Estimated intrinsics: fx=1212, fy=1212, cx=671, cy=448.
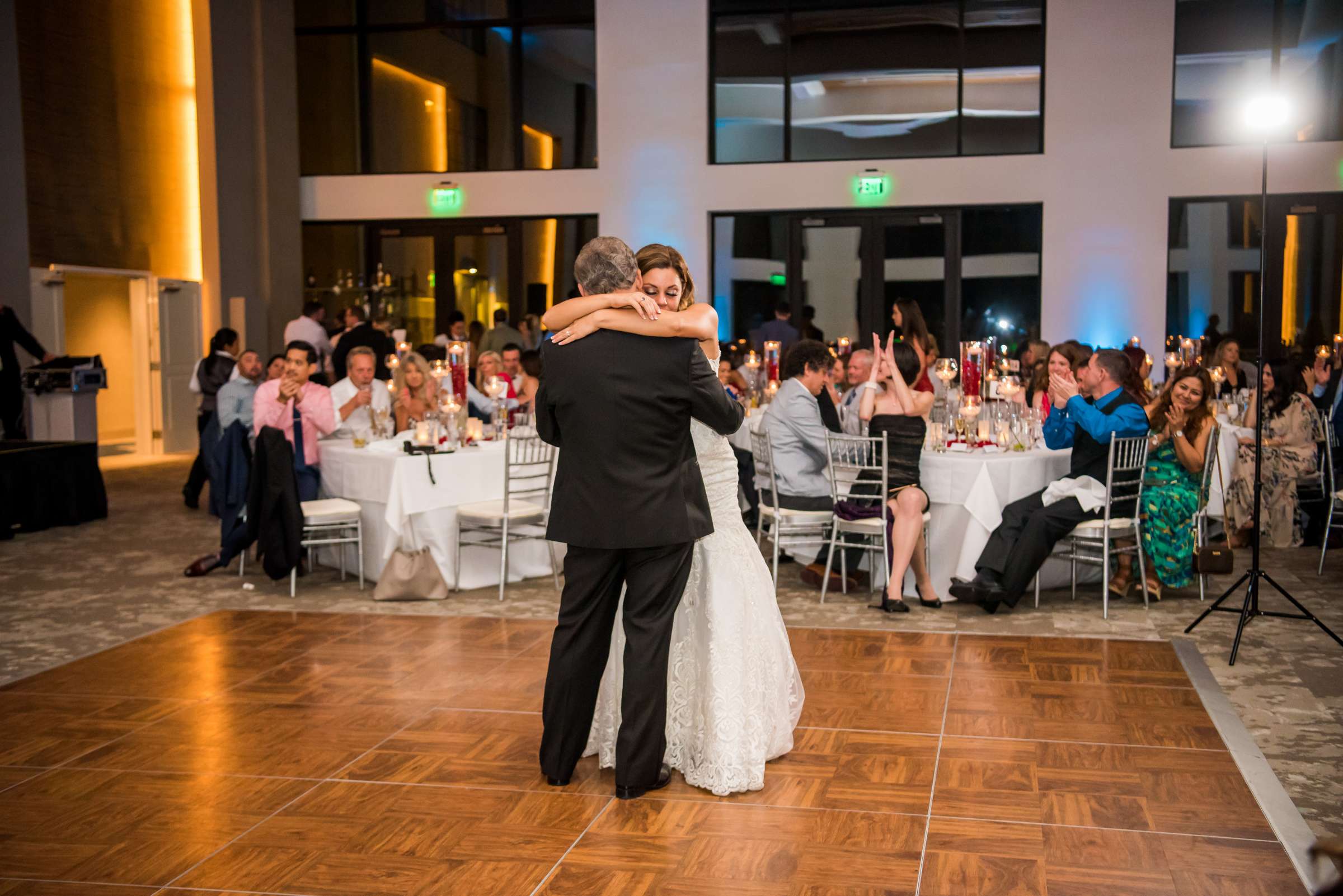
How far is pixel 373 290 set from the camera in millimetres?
14344

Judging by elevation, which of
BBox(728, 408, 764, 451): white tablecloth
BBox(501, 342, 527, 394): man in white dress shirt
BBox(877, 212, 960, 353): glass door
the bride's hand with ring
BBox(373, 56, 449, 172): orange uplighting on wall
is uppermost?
BBox(373, 56, 449, 172): orange uplighting on wall

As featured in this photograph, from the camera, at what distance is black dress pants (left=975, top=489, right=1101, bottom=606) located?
584cm

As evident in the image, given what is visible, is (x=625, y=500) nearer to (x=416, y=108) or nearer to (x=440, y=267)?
(x=440, y=267)

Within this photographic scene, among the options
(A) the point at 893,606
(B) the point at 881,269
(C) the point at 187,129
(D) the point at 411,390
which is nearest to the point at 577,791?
(A) the point at 893,606

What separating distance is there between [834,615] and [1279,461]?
347 cm

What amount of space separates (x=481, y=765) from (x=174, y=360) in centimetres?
1144

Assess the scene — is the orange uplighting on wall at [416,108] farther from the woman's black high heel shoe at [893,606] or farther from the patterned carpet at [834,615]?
the woman's black high heel shoe at [893,606]

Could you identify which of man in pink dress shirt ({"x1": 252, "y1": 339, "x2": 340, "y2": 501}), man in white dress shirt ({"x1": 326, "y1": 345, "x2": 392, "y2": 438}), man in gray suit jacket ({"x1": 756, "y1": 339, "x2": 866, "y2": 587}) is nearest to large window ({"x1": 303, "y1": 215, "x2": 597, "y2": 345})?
man in white dress shirt ({"x1": 326, "y1": 345, "x2": 392, "y2": 438})

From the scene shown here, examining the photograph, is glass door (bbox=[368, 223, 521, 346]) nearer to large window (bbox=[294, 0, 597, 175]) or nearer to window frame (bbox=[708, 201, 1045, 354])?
large window (bbox=[294, 0, 597, 175])

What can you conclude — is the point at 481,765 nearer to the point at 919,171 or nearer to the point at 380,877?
the point at 380,877

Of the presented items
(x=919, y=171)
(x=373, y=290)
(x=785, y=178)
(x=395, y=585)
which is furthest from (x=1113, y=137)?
(x=395, y=585)

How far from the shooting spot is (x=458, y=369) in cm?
729

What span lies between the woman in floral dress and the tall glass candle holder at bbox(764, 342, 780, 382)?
330 cm

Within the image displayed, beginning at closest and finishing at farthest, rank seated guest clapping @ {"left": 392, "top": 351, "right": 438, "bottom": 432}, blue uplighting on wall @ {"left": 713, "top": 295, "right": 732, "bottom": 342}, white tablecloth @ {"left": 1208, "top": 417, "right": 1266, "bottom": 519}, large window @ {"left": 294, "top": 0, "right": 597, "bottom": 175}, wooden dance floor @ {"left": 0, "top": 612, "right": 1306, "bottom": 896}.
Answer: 1. wooden dance floor @ {"left": 0, "top": 612, "right": 1306, "bottom": 896}
2. seated guest clapping @ {"left": 392, "top": 351, "right": 438, "bottom": 432}
3. white tablecloth @ {"left": 1208, "top": 417, "right": 1266, "bottom": 519}
4. blue uplighting on wall @ {"left": 713, "top": 295, "right": 732, "bottom": 342}
5. large window @ {"left": 294, "top": 0, "right": 597, "bottom": 175}
